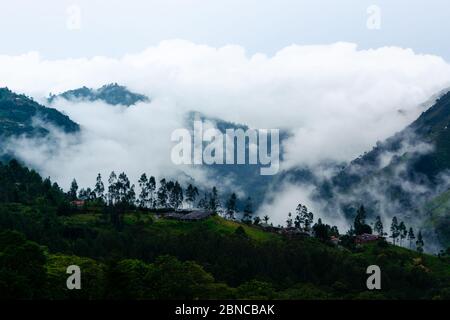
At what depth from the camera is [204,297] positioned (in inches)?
4021

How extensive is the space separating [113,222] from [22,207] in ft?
98.7

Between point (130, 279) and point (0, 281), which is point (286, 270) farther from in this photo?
point (0, 281)

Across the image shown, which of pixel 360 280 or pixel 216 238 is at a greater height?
pixel 216 238

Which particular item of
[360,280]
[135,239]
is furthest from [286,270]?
[135,239]

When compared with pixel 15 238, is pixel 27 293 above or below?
below

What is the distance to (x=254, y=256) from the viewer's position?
162m
